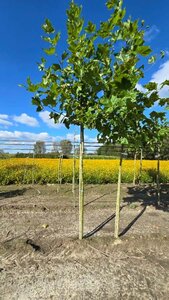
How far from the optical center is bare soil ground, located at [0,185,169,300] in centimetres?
275

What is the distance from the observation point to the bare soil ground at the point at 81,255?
108 inches

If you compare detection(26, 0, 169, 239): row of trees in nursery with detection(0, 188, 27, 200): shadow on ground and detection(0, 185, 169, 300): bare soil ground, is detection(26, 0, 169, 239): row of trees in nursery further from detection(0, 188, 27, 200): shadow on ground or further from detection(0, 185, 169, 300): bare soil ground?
detection(0, 188, 27, 200): shadow on ground

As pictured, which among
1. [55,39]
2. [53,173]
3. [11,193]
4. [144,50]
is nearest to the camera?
[144,50]

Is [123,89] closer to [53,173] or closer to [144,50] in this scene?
[144,50]

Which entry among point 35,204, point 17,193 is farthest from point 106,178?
point 35,204

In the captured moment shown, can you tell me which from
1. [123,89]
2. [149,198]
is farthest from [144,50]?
[149,198]

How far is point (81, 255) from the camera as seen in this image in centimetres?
355

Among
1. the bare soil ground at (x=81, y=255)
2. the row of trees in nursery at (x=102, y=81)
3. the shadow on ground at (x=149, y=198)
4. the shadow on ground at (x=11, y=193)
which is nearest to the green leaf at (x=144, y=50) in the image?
the row of trees in nursery at (x=102, y=81)

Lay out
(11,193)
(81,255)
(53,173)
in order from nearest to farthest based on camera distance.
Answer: (81,255) < (11,193) < (53,173)

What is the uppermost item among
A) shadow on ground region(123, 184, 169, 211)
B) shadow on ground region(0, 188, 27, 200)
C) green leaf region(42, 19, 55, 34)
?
green leaf region(42, 19, 55, 34)

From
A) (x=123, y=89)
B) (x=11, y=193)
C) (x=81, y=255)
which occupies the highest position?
(x=123, y=89)

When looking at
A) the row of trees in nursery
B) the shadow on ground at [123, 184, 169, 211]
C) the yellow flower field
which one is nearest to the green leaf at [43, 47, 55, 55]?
the row of trees in nursery

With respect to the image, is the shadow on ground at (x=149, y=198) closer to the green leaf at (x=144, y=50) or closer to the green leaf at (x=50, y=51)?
the green leaf at (x=144, y=50)

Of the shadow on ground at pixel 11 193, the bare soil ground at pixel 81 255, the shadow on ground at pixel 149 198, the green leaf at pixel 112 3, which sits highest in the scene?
the green leaf at pixel 112 3
